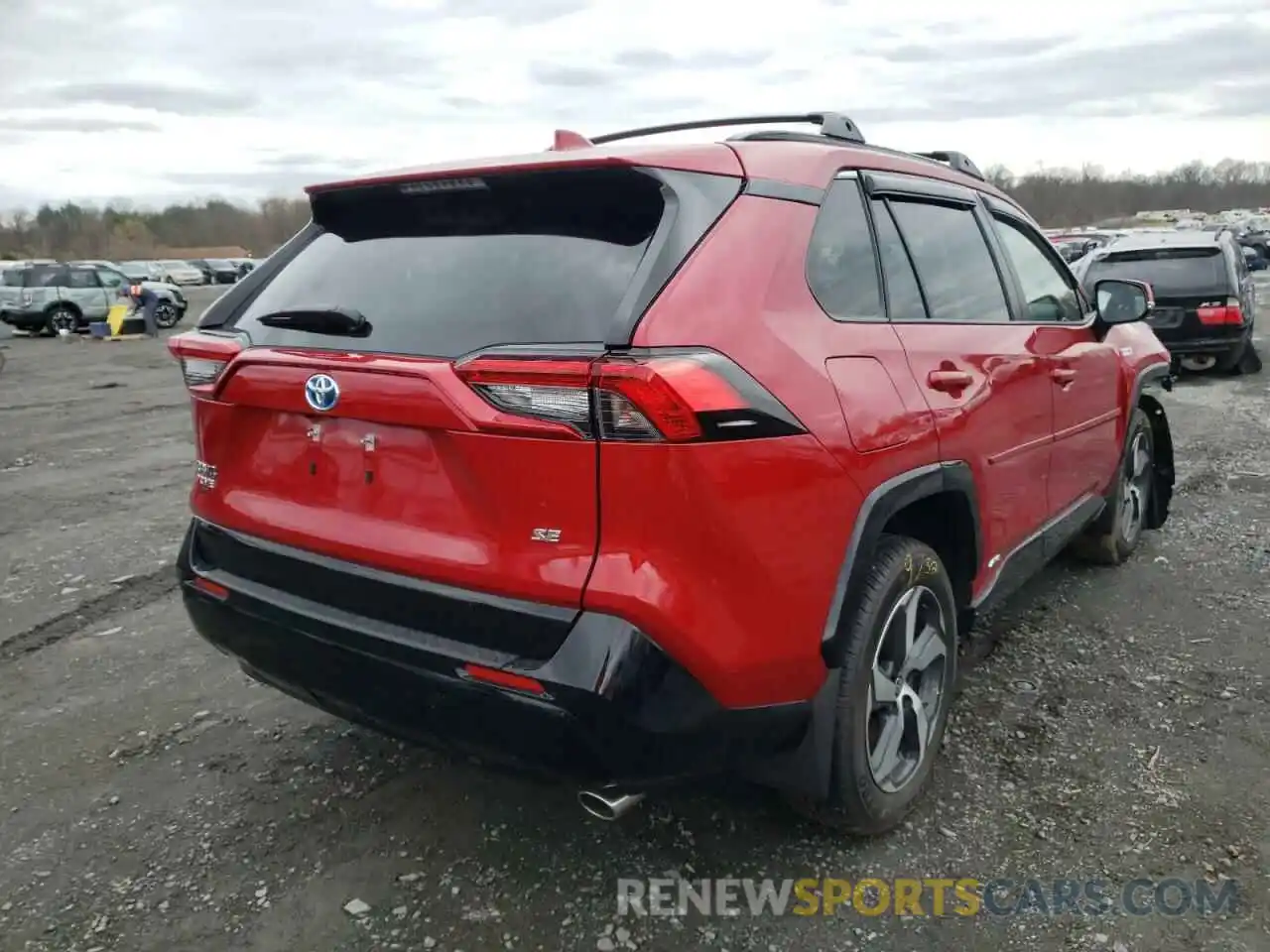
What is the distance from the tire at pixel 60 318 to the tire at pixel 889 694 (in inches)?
1020

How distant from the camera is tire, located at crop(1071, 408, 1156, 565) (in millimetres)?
4914

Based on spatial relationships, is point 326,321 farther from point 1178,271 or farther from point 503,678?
point 1178,271

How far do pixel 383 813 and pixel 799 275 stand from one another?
77.0 inches

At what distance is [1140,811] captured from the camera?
2939mm

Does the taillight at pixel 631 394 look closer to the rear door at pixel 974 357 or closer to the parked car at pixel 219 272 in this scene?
the rear door at pixel 974 357

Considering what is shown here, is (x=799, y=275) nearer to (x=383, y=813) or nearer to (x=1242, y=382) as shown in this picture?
(x=383, y=813)

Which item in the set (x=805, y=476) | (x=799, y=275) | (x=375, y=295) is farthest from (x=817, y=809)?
(x=375, y=295)

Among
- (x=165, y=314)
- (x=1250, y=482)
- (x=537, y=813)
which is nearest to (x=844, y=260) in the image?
(x=537, y=813)

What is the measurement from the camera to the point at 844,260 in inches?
105

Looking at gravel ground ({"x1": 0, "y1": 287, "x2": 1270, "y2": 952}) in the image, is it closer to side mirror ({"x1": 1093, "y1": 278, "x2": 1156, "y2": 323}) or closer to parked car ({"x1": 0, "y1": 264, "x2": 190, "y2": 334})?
side mirror ({"x1": 1093, "y1": 278, "x2": 1156, "y2": 323})

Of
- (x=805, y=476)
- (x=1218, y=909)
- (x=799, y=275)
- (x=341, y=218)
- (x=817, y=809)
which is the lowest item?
(x=1218, y=909)

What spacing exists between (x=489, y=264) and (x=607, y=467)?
638 mm

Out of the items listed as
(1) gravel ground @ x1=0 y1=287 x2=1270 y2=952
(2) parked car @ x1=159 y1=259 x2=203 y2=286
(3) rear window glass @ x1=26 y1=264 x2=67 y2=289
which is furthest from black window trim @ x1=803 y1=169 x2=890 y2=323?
(2) parked car @ x1=159 y1=259 x2=203 y2=286

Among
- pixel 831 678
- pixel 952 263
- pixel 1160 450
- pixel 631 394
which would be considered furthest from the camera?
pixel 1160 450
